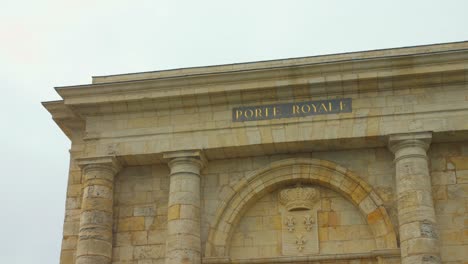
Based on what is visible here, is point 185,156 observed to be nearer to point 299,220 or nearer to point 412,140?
point 299,220

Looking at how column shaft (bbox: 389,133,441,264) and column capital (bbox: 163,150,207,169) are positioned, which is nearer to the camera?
column shaft (bbox: 389,133,441,264)

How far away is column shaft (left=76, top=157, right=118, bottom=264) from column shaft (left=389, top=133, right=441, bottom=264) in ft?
22.0

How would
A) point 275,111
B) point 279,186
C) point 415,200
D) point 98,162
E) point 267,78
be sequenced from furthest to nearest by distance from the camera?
point 98,162 < point 279,186 < point 275,111 < point 267,78 < point 415,200

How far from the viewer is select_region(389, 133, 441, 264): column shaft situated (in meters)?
14.9

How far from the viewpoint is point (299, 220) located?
16641 mm

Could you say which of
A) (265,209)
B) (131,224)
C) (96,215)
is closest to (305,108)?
(265,209)

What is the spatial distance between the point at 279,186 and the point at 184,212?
7.85 feet

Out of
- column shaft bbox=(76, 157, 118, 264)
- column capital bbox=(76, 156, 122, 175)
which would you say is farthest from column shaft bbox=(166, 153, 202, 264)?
column shaft bbox=(76, 157, 118, 264)

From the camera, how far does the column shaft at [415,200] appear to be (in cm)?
1495

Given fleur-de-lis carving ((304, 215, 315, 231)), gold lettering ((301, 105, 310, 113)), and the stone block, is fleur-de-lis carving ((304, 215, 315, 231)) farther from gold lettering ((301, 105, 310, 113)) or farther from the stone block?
the stone block

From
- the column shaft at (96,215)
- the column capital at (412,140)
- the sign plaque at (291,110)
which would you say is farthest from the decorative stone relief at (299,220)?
the column shaft at (96,215)

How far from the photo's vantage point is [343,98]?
16812 mm

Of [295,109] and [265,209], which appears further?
[265,209]

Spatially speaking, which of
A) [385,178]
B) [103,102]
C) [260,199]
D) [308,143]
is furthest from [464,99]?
[103,102]
